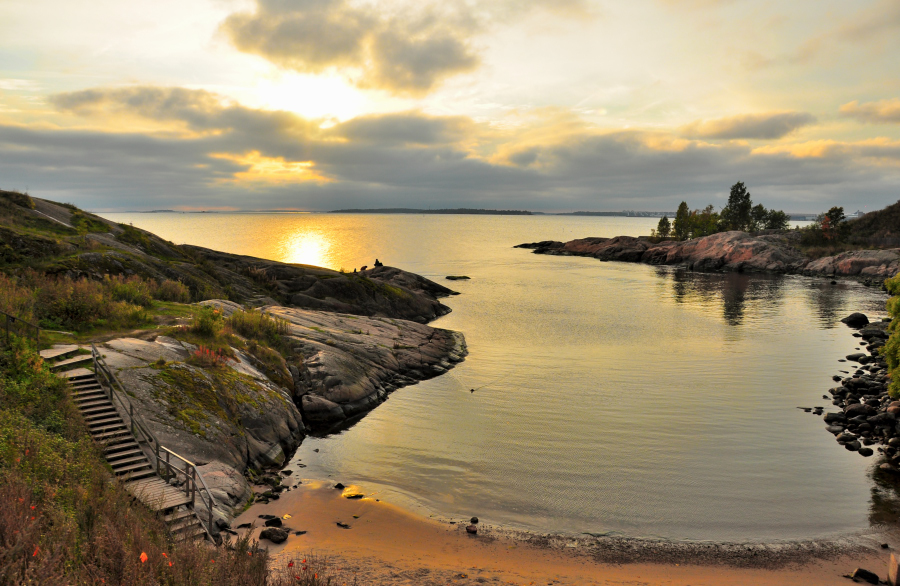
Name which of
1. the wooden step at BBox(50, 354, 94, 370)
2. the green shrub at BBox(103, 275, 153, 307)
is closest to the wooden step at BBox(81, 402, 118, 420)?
the wooden step at BBox(50, 354, 94, 370)

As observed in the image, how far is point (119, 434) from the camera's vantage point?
53.9ft

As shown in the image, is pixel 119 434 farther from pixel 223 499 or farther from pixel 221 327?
pixel 221 327

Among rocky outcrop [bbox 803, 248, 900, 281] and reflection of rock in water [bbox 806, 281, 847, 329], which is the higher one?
rocky outcrop [bbox 803, 248, 900, 281]

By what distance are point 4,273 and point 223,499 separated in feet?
66.9

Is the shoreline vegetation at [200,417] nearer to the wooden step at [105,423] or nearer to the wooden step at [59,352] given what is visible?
the wooden step at [105,423]

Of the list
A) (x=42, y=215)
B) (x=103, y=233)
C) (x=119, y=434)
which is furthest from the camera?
(x=103, y=233)

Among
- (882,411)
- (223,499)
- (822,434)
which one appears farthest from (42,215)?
(882,411)

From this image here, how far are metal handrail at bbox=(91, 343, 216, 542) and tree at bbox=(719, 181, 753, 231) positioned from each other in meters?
175

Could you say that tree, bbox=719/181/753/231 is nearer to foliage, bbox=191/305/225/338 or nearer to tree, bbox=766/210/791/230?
tree, bbox=766/210/791/230

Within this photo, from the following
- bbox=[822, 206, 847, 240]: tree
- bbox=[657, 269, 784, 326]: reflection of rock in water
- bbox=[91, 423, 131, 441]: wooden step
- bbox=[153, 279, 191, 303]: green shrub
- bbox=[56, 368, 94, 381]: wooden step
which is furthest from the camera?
bbox=[822, 206, 847, 240]: tree

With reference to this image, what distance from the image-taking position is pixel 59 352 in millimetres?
19438

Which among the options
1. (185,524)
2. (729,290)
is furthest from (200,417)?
(729,290)

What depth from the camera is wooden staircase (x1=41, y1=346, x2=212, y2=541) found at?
13898 millimetres

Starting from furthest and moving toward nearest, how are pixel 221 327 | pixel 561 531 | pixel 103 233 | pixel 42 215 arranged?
pixel 103 233, pixel 42 215, pixel 221 327, pixel 561 531
